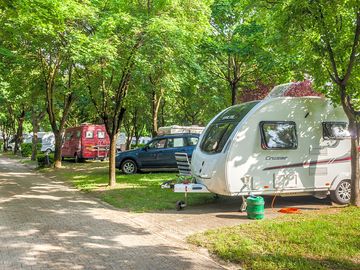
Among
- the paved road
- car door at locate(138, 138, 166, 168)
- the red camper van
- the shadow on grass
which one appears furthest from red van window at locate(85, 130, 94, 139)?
the shadow on grass

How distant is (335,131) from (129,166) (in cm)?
1039

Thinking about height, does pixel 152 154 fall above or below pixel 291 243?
above

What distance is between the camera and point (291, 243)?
6645mm

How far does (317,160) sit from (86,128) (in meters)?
19.6

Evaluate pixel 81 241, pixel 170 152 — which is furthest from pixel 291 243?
pixel 170 152

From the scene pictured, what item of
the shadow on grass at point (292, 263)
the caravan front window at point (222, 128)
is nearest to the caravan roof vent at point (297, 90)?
the caravan front window at point (222, 128)

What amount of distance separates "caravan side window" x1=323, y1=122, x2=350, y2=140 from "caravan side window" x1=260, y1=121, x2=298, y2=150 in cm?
98

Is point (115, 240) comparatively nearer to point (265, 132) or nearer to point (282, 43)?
point (265, 132)

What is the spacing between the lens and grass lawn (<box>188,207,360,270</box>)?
18.9ft

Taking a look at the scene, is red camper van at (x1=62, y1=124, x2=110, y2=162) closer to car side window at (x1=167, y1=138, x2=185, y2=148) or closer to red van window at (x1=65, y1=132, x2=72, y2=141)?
red van window at (x1=65, y1=132, x2=72, y2=141)

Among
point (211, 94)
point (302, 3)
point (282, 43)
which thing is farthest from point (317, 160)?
point (211, 94)

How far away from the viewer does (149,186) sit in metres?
13.9

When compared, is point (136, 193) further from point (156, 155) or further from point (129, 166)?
point (129, 166)

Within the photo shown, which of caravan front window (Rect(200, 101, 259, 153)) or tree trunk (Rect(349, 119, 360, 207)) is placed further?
caravan front window (Rect(200, 101, 259, 153))
